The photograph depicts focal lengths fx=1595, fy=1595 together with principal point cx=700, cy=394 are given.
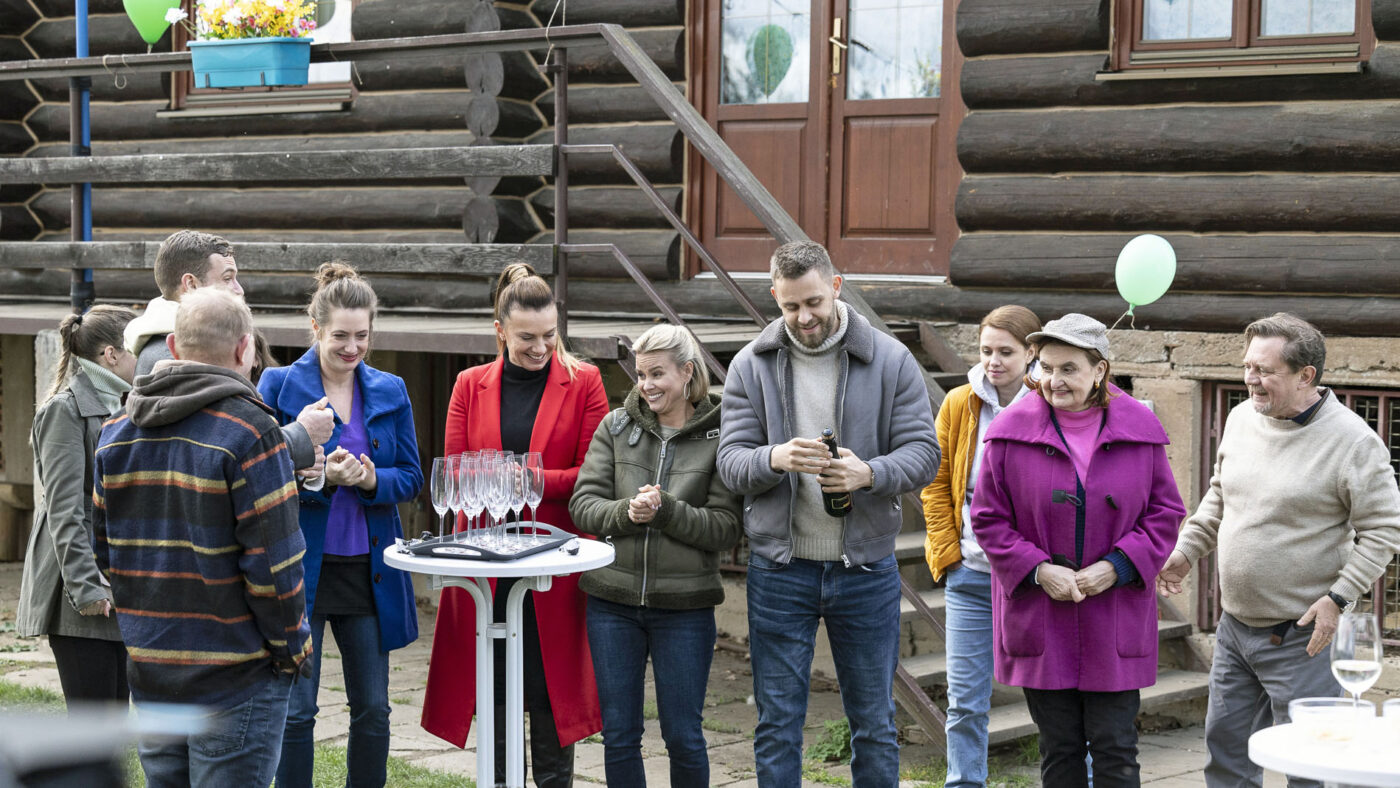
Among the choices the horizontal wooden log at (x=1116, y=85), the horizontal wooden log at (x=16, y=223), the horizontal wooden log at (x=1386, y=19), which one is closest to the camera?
the horizontal wooden log at (x=1386, y=19)

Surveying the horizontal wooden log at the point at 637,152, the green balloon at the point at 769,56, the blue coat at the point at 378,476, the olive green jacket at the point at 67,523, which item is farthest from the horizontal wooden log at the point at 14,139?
the blue coat at the point at 378,476

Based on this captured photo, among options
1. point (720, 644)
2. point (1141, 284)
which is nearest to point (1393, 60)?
point (1141, 284)

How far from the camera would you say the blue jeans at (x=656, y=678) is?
4.72m

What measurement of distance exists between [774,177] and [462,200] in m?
1.80

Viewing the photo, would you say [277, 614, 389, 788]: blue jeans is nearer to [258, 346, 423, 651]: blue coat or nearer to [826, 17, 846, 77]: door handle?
[258, 346, 423, 651]: blue coat

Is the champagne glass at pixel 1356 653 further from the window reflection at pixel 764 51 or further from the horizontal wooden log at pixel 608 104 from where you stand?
the horizontal wooden log at pixel 608 104

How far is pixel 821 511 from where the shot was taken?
183 inches

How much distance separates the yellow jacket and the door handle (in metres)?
3.41

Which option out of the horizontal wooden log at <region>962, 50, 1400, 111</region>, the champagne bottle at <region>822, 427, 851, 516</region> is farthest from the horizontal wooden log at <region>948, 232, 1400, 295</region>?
the champagne bottle at <region>822, 427, 851, 516</region>

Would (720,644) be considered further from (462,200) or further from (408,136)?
(408,136)

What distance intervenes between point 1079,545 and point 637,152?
4.63 meters

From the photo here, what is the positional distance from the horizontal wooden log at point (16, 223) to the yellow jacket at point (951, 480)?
25.5ft

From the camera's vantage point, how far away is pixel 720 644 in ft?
27.3

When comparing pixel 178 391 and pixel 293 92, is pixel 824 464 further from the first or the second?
pixel 293 92
